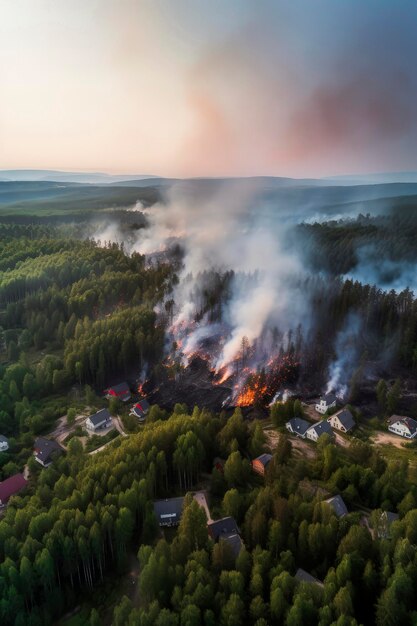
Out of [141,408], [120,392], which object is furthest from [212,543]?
[120,392]

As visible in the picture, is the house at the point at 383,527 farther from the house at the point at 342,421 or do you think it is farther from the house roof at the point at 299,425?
the house at the point at 342,421

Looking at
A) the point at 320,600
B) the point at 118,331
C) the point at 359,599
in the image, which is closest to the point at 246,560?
the point at 320,600

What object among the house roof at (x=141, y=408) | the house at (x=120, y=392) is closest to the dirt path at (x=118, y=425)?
the house roof at (x=141, y=408)

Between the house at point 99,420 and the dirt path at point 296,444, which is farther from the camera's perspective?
the house at point 99,420

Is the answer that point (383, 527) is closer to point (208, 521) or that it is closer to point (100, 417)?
point (208, 521)

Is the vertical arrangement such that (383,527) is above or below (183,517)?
below
